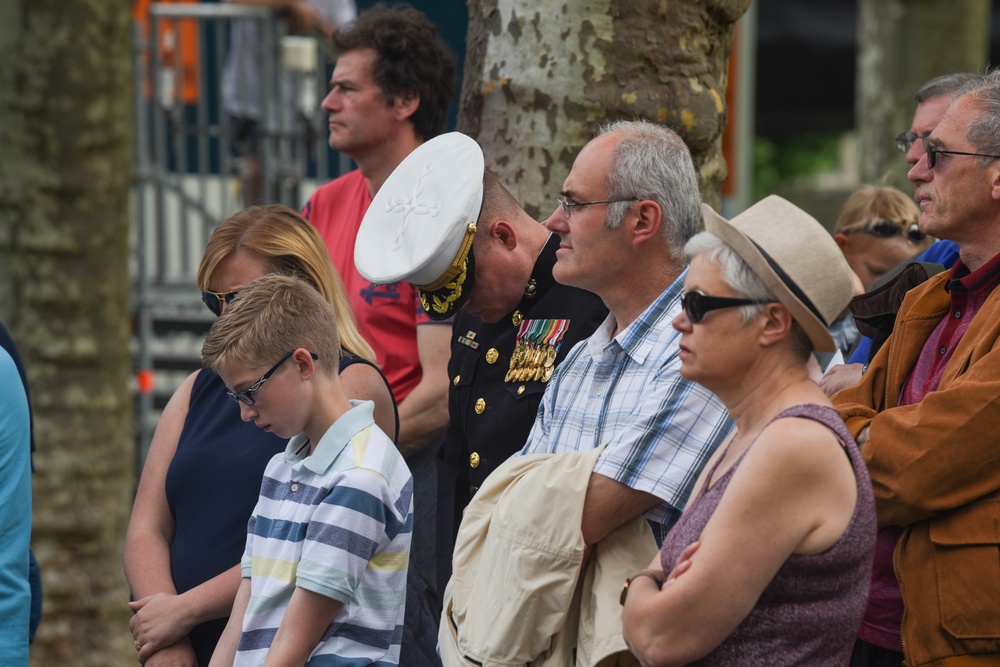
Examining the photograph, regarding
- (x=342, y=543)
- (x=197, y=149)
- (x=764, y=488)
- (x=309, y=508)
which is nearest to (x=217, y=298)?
(x=309, y=508)

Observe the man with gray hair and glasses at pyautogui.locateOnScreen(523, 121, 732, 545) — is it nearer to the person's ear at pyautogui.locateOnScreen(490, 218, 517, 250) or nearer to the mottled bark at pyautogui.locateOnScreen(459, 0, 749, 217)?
the person's ear at pyautogui.locateOnScreen(490, 218, 517, 250)

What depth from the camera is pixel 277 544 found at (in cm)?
293

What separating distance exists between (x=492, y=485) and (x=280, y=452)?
0.69m

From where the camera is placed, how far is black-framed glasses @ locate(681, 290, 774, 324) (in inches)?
95.3

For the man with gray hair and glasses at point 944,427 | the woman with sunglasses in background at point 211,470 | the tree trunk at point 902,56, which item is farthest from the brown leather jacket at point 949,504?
the tree trunk at point 902,56

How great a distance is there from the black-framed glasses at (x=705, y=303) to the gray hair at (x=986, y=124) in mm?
829

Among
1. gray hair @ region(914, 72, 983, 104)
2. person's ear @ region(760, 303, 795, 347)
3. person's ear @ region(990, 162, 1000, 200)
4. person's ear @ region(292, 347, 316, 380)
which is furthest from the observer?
gray hair @ region(914, 72, 983, 104)

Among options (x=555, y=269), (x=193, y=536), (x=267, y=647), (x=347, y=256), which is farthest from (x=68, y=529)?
(x=555, y=269)

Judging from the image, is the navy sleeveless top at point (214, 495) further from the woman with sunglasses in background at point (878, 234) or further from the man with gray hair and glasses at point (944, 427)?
the woman with sunglasses in background at point (878, 234)

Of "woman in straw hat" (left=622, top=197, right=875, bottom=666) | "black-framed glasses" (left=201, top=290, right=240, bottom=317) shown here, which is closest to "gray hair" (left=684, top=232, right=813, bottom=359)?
"woman in straw hat" (left=622, top=197, right=875, bottom=666)

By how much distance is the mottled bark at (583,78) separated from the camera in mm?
Answer: 4039

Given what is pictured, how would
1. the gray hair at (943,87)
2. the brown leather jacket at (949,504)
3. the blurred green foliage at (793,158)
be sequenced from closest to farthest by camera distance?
the brown leather jacket at (949,504)
the gray hair at (943,87)
the blurred green foliage at (793,158)

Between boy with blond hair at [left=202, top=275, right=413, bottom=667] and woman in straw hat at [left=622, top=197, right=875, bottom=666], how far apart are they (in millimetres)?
678

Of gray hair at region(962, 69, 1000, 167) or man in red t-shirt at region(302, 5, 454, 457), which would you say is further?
man in red t-shirt at region(302, 5, 454, 457)
